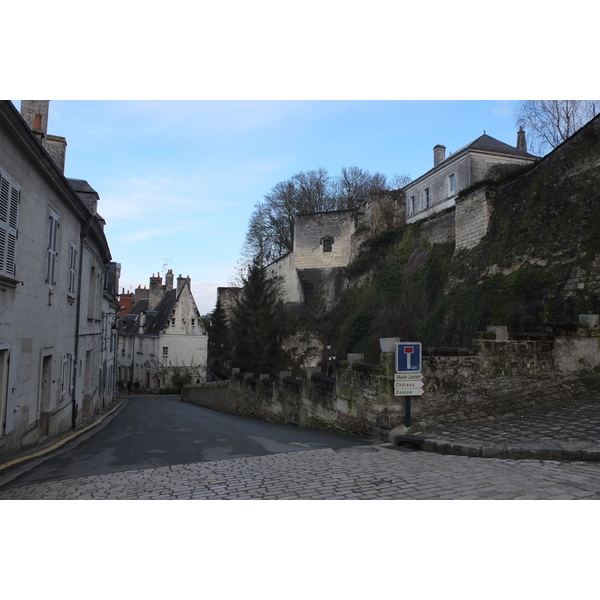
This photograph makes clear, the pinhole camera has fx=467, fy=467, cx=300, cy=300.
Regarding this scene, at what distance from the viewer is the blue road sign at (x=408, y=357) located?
25.7ft

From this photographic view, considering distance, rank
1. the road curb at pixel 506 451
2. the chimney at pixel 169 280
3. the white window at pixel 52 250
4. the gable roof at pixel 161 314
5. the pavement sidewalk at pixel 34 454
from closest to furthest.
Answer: the road curb at pixel 506 451 → the pavement sidewalk at pixel 34 454 → the white window at pixel 52 250 → the gable roof at pixel 161 314 → the chimney at pixel 169 280

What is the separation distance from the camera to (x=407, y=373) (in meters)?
7.88

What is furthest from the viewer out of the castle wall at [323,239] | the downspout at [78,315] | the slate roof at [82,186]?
the castle wall at [323,239]

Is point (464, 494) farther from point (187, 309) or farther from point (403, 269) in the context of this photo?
point (187, 309)

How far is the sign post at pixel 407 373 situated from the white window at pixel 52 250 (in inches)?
277

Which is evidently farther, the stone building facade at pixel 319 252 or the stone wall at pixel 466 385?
the stone building facade at pixel 319 252

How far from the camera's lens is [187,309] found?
135ft

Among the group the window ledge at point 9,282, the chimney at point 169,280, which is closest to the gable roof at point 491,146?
the window ledge at point 9,282

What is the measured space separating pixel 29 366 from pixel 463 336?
13.6m

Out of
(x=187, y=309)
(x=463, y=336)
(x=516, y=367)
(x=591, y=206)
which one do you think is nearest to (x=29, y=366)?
(x=516, y=367)

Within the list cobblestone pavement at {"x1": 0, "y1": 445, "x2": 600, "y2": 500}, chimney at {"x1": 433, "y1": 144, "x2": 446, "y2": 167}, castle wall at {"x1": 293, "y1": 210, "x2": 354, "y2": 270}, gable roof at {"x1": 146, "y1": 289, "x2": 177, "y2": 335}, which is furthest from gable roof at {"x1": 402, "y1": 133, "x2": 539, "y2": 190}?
gable roof at {"x1": 146, "y1": 289, "x2": 177, "y2": 335}

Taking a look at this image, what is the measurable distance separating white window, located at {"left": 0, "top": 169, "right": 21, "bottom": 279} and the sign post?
20.5 feet

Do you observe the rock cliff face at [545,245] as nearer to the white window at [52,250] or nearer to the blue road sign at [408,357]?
the blue road sign at [408,357]

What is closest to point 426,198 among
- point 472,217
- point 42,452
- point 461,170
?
point 461,170
